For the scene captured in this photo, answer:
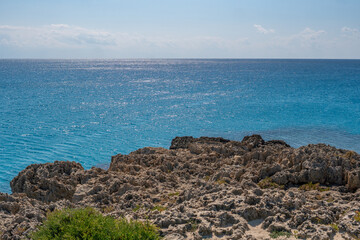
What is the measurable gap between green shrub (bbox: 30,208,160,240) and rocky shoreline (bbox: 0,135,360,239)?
118 cm

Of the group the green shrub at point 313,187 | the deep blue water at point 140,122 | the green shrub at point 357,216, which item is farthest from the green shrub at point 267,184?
the deep blue water at point 140,122

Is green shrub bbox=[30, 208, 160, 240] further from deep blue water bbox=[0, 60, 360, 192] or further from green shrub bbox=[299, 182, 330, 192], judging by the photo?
deep blue water bbox=[0, 60, 360, 192]

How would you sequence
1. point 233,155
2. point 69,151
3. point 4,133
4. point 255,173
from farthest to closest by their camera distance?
1. point 4,133
2. point 69,151
3. point 233,155
4. point 255,173

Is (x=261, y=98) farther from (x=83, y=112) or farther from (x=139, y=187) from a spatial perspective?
(x=139, y=187)

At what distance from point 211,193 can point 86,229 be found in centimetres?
619

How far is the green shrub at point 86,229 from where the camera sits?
8891mm

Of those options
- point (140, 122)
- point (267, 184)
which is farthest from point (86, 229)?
point (140, 122)

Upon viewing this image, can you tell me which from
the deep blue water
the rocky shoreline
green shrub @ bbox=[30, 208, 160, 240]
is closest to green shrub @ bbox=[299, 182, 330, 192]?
the rocky shoreline

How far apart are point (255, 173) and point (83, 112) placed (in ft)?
123

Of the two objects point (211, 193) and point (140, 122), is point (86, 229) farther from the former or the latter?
point (140, 122)

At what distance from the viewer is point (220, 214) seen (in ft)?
37.9

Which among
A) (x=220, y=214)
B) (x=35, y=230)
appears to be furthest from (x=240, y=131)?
(x=35, y=230)

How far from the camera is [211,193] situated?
13.8 m

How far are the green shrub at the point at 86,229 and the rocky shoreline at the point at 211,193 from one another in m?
1.18
